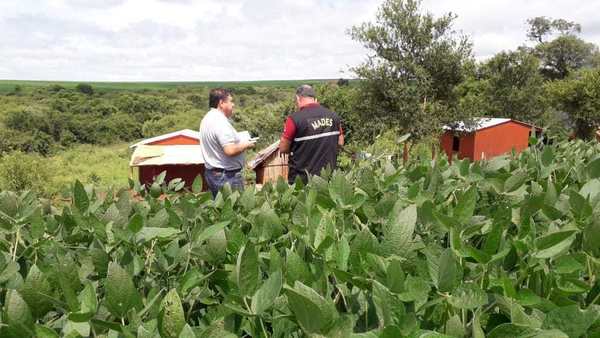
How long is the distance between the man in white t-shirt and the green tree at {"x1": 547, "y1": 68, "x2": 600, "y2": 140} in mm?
32738

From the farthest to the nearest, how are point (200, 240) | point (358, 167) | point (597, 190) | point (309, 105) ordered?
point (309, 105) < point (358, 167) < point (597, 190) < point (200, 240)

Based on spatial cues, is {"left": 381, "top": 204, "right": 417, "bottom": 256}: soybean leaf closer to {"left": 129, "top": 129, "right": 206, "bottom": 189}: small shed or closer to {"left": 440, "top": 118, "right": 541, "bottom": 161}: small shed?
{"left": 129, "top": 129, "right": 206, "bottom": 189}: small shed

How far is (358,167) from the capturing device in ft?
8.44

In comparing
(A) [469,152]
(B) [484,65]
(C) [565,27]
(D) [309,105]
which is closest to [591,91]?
(A) [469,152]

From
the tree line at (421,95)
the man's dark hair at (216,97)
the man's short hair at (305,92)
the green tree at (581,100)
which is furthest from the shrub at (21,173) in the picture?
the green tree at (581,100)

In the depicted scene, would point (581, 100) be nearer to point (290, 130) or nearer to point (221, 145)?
point (290, 130)

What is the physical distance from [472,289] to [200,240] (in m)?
0.68

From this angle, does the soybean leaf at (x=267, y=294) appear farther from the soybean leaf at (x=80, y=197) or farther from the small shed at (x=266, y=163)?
the small shed at (x=266, y=163)

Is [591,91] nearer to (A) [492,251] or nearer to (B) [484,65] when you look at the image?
(B) [484,65]

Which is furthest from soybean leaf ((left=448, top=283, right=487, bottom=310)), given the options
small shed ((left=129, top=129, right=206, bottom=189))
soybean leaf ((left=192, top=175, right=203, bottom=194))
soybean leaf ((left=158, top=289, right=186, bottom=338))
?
small shed ((left=129, top=129, right=206, bottom=189))

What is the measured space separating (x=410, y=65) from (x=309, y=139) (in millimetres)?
21678

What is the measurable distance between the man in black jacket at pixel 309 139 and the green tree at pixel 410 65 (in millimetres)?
20611

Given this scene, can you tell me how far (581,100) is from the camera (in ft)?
112

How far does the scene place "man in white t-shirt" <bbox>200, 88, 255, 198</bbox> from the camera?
594 cm
